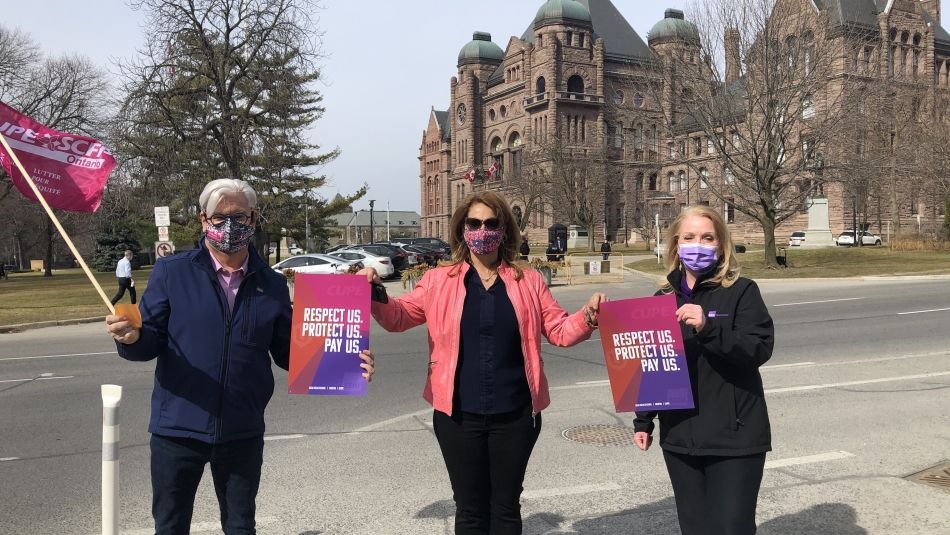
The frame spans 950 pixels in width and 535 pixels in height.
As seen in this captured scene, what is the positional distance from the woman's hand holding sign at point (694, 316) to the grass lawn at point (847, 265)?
83.6 feet

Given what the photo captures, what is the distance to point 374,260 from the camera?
3350cm

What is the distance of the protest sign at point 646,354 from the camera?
10.7 feet

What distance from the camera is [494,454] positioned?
11.0 feet

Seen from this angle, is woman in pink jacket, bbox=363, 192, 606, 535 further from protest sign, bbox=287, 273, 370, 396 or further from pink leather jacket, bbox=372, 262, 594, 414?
protest sign, bbox=287, 273, 370, 396

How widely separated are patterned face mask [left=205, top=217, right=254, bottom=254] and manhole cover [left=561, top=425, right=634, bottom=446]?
4.05m

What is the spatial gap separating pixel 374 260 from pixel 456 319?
1199 inches

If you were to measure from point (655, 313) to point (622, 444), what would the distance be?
333 centimetres

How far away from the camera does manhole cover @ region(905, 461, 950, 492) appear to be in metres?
5.10

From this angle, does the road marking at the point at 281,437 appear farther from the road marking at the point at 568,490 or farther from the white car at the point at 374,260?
the white car at the point at 374,260

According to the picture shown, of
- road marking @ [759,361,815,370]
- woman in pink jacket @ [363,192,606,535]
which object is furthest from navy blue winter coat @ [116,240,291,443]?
road marking @ [759,361,815,370]

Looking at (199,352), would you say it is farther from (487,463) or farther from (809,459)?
(809,459)

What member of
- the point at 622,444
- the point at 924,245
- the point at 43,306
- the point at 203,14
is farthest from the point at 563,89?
the point at 622,444

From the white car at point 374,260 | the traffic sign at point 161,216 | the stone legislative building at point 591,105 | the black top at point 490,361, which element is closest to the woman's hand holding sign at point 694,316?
the black top at point 490,361

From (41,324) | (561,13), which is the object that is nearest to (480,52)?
(561,13)
